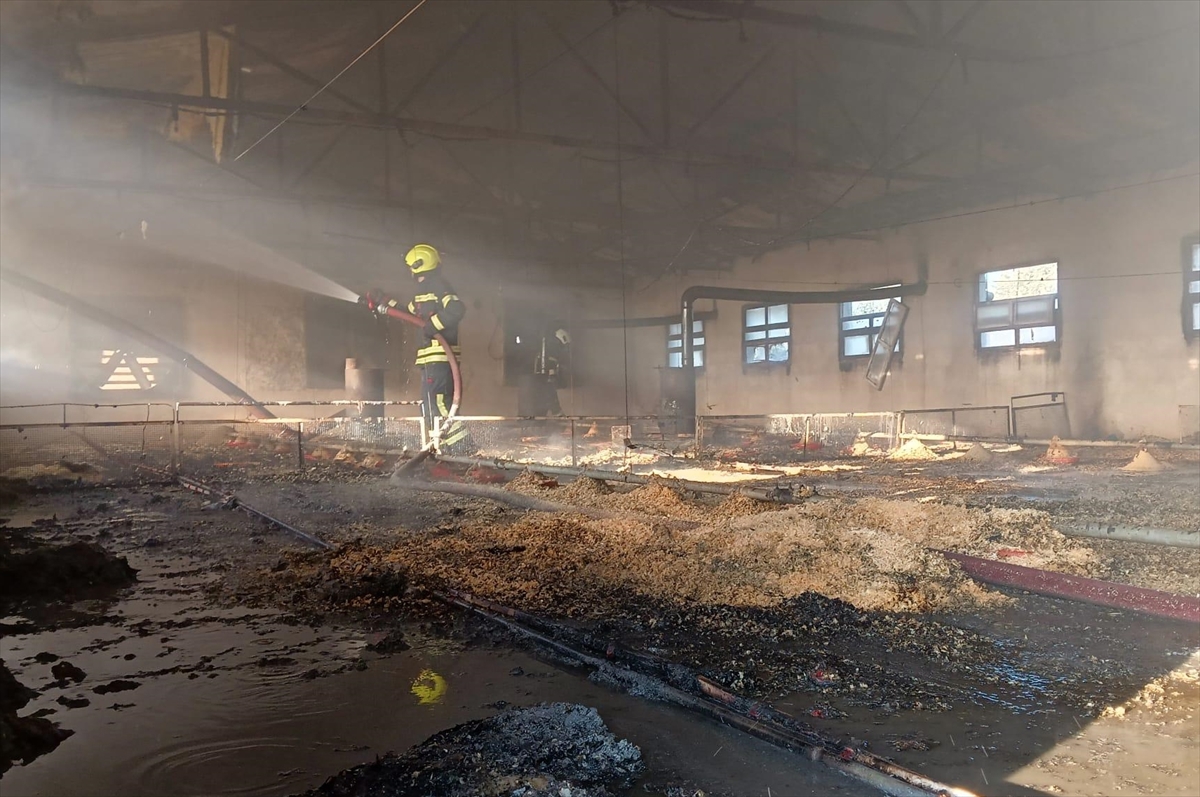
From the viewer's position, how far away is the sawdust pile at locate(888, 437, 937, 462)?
11218 mm

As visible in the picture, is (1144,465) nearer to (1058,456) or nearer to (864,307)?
(1058,456)

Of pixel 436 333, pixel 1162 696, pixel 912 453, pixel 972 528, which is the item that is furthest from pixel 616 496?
pixel 912 453

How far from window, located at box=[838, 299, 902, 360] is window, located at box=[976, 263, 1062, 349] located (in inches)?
77.2

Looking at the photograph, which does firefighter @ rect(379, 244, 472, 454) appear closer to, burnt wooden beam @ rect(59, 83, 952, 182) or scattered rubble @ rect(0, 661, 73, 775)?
burnt wooden beam @ rect(59, 83, 952, 182)

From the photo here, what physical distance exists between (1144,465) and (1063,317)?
469 cm

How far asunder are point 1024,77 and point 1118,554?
283 inches

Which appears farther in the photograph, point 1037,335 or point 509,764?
point 1037,335

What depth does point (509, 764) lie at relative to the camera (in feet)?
7.45

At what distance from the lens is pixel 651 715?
108 inches

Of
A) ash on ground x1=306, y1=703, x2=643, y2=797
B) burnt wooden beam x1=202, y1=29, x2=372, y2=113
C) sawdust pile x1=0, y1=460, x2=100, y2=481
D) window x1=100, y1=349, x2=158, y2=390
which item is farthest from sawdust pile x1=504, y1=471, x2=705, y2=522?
window x1=100, y1=349, x2=158, y2=390

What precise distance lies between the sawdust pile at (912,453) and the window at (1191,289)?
4.40 m

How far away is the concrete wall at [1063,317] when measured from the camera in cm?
Answer: 1175

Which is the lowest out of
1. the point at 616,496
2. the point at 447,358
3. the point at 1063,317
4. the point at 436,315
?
the point at 616,496

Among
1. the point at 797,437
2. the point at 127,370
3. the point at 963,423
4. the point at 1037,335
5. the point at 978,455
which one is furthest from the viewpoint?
the point at 127,370
